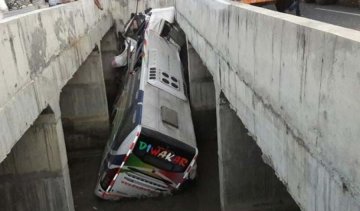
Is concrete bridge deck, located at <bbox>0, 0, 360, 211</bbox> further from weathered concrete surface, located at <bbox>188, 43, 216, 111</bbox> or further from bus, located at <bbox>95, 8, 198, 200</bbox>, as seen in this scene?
weathered concrete surface, located at <bbox>188, 43, 216, 111</bbox>

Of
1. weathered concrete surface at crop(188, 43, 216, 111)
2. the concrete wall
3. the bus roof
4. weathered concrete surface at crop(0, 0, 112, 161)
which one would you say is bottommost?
the concrete wall

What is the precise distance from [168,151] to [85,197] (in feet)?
12.3

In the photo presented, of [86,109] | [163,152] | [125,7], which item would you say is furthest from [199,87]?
[125,7]

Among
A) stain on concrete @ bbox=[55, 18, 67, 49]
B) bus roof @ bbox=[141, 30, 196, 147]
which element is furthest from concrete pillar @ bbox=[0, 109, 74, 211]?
bus roof @ bbox=[141, 30, 196, 147]

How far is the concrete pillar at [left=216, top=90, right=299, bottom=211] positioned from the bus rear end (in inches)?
64.8

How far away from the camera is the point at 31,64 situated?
6.47 metres

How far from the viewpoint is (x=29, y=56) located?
6.41 meters

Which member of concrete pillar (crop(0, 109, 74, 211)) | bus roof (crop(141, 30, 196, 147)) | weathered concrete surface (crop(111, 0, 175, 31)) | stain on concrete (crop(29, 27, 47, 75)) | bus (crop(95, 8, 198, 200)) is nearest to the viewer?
stain on concrete (crop(29, 27, 47, 75))

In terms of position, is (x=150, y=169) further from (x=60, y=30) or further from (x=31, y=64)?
(x=31, y=64)

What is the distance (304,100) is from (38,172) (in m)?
5.45

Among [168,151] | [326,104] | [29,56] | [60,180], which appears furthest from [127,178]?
[326,104]

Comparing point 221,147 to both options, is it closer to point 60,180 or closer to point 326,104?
point 60,180

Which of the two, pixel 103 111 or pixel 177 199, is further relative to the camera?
→ pixel 103 111

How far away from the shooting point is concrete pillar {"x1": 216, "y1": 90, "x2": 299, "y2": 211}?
8922mm
